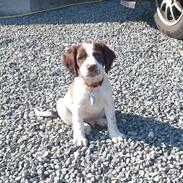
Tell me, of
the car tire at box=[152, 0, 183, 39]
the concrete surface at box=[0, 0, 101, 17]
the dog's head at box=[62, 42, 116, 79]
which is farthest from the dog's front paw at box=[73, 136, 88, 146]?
the concrete surface at box=[0, 0, 101, 17]

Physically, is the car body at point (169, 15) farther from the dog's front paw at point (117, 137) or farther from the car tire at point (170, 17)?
the dog's front paw at point (117, 137)

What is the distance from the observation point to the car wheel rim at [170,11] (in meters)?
6.67

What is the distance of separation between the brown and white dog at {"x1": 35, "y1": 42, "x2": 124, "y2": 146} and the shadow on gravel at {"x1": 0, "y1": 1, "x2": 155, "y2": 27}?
349 cm

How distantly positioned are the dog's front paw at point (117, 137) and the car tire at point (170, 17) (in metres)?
2.57

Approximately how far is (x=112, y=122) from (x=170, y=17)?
298cm

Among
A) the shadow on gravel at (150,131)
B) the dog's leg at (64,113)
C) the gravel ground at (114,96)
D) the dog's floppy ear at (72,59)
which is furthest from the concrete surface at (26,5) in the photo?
the dog's floppy ear at (72,59)

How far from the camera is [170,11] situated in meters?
6.85

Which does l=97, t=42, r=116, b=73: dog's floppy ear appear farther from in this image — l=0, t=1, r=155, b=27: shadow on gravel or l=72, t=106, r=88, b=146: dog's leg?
l=0, t=1, r=155, b=27: shadow on gravel

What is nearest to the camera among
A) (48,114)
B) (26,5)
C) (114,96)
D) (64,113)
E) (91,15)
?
(64,113)

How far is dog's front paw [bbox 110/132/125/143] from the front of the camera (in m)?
4.37

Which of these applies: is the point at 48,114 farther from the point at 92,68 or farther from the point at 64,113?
the point at 92,68

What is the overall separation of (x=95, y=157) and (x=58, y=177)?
0.40m

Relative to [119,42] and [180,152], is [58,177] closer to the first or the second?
[180,152]

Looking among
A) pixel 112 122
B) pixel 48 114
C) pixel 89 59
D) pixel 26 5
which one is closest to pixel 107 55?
pixel 89 59
